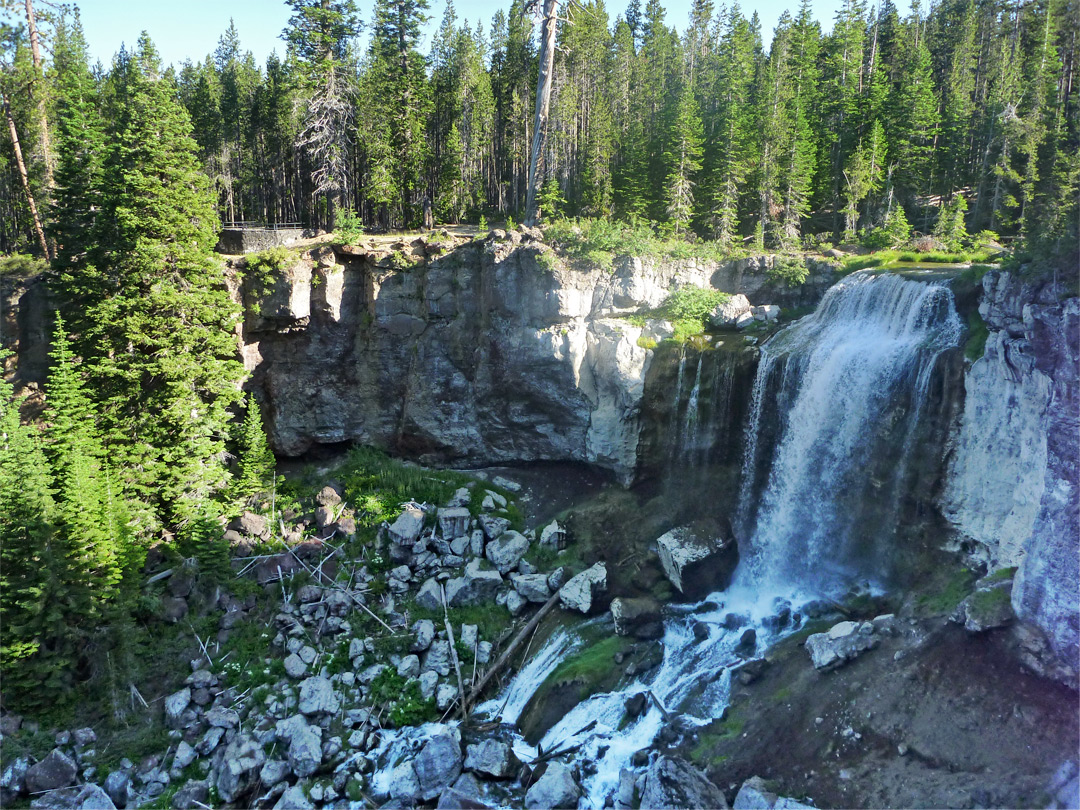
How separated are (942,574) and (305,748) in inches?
640

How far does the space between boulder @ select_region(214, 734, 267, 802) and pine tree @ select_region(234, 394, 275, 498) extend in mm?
10063

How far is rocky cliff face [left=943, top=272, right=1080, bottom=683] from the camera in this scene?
13.6 meters

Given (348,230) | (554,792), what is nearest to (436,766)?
(554,792)

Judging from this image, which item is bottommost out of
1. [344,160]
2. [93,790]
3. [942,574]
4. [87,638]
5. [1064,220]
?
[93,790]

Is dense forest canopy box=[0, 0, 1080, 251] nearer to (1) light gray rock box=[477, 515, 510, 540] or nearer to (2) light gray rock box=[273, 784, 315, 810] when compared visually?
(1) light gray rock box=[477, 515, 510, 540]

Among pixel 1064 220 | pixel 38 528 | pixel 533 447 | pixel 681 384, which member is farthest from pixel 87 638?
pixel 1064 220

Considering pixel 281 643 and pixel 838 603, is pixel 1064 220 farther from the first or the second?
pixel 281 643

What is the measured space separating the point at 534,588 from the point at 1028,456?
13606mm

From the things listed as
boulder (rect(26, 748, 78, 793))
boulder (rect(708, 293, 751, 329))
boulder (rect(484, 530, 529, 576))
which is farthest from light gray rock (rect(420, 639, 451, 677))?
boulder (rect(708, 293, 751, 329))

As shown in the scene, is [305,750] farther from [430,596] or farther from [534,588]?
[534,588]

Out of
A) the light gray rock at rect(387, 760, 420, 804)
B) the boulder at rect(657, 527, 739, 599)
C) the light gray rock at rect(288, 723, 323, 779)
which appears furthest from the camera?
the boulder at rect(657, 527, 739, 599)

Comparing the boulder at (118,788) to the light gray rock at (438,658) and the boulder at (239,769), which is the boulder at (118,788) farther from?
the light gray rock at (438,658)

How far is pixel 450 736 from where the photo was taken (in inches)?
660

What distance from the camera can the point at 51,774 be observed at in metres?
16.1
